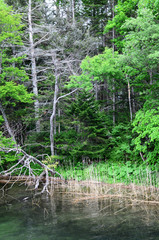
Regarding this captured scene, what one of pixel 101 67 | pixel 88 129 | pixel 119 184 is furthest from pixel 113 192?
pixel 101 67

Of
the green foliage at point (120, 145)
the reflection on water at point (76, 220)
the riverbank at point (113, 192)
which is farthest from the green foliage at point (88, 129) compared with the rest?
the reflection on water at point (76, 220)

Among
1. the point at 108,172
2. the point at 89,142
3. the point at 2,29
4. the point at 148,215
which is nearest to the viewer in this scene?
the point at 148,215

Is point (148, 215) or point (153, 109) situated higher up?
point (153, 109)

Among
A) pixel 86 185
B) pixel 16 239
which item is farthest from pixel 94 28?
pixel 16 239

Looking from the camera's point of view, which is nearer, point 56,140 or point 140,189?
point 140,189

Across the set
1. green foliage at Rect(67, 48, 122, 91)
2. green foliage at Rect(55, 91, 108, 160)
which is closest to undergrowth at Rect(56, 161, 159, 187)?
green foliage at Rect(55, 91, 108, 160)

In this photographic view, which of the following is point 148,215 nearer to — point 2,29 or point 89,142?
point 89,142

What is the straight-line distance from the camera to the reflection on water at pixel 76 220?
16.9 ft

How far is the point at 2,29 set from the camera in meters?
12.6

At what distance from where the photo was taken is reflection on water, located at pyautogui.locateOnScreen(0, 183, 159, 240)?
5145 millimetres

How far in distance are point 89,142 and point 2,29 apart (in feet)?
28.6

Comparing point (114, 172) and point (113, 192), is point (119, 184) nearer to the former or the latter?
point (113, 192)

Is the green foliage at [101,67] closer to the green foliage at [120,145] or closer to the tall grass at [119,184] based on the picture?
the green foliage at [120,145]

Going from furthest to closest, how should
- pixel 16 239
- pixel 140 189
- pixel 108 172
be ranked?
pixel 108 172
pixel 140 189
pixel 16 239
